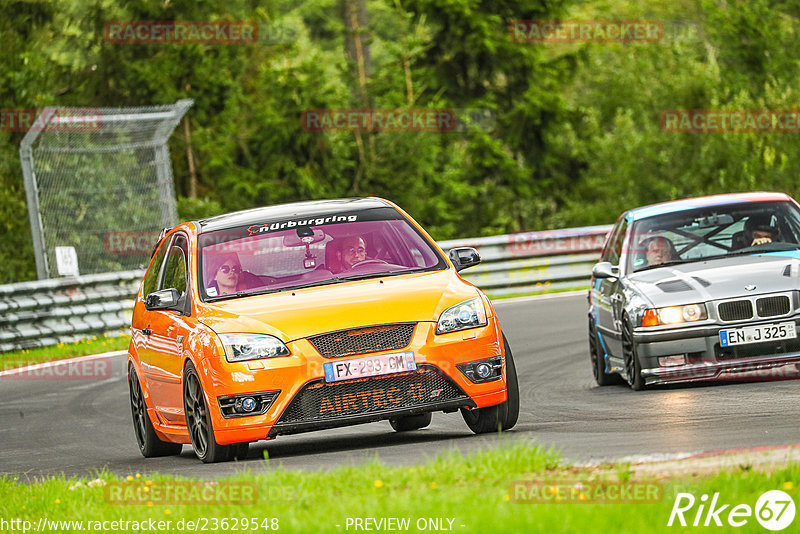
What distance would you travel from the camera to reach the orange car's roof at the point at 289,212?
33.4 ft

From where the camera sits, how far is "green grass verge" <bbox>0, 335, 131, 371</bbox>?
746 inches

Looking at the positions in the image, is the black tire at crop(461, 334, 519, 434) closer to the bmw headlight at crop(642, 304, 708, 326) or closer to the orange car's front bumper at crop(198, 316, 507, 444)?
the orange car's front bumper at crop(198, 316, 507, 444)

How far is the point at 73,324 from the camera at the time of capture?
20531 mm

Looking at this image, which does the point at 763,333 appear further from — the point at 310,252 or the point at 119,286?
the point at 119,286

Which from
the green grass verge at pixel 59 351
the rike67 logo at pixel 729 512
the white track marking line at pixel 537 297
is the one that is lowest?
the white track marking line at pixel 537 297

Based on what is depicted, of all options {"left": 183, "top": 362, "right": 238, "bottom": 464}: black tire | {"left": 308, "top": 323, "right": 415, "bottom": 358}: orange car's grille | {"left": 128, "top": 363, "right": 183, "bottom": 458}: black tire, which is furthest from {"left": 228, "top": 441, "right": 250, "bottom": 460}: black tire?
{"left": 128, "top": 363, "right": 183, "bottom": 458}: black tire

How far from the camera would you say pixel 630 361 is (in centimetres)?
1150

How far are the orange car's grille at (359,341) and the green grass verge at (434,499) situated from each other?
1177 mm

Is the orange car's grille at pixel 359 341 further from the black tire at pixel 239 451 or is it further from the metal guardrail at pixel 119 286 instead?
the metal guardrail at pixel 119 286

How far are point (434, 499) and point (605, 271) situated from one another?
6.13 m

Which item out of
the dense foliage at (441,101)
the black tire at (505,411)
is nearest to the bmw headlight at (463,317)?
the black tire at (505,411)

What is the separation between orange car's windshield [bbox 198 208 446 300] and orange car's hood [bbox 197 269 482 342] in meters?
0.28

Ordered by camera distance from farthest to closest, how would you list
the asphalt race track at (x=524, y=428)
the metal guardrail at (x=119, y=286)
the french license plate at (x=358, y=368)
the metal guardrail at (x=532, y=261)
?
the metal guardrail at (x=532, y=261) → the metal guardrail at (x=119, y=286) → the french license plate at (x=358, y=368) → the asphalt race track at (x=524, y=428)

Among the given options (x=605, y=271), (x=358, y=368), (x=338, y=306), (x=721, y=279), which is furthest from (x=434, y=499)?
(x=605, y=271)
